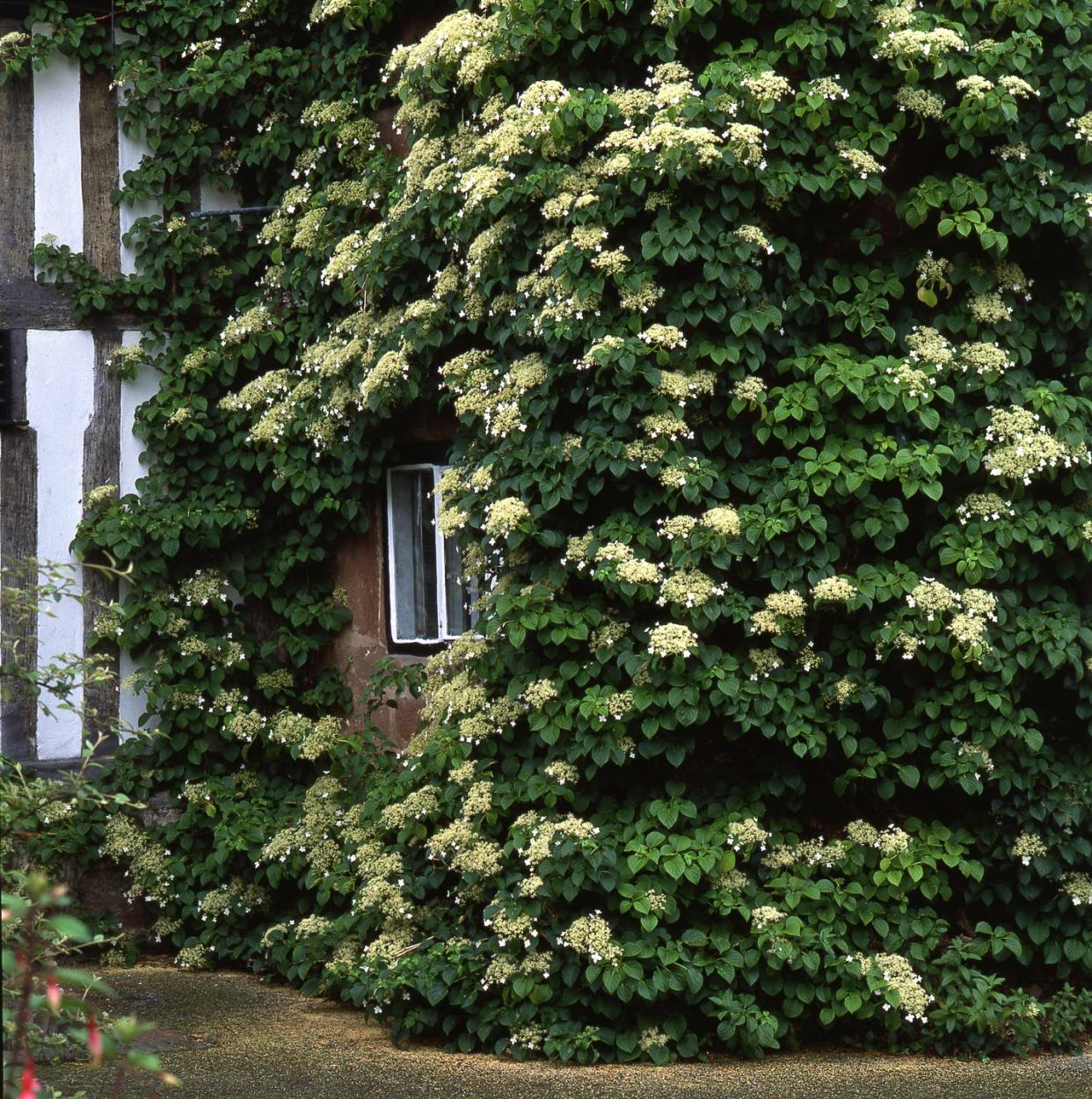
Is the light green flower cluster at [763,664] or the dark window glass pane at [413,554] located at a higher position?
the dark window glass pane at [413,554]

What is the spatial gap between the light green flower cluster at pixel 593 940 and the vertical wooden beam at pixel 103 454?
340 centimetres

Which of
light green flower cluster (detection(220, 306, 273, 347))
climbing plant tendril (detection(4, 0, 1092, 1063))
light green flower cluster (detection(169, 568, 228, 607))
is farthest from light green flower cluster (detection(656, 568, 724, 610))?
light green flower cluster (detection(220, 306, 273, 347))

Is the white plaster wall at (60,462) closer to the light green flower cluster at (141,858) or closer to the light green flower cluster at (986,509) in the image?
the light green flower cluster at (141,858)

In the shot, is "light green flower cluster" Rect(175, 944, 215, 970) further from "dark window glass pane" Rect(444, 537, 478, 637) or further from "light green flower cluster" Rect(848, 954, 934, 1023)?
"light green flower cluster" Rect(848, 954, 934, 1023)

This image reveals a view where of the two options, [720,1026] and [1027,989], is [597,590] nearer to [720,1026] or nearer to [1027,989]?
[720,1026]

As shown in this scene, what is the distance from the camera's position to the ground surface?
5.21 m

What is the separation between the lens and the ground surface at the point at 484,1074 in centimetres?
521

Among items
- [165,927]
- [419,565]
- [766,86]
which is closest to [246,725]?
[165,927]

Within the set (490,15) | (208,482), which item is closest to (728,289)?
(490,15)

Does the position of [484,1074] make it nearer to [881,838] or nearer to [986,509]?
[881,838]

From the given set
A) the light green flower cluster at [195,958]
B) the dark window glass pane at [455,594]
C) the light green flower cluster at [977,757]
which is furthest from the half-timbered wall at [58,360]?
the light green flower cluster at [977,757]

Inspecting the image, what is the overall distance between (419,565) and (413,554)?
8 centimetres

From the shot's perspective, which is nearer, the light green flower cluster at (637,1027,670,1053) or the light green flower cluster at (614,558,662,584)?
the light green flower cluster at (637,1027,670,1053)

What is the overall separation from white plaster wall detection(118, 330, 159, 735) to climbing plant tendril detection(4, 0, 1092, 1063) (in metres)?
2.04
